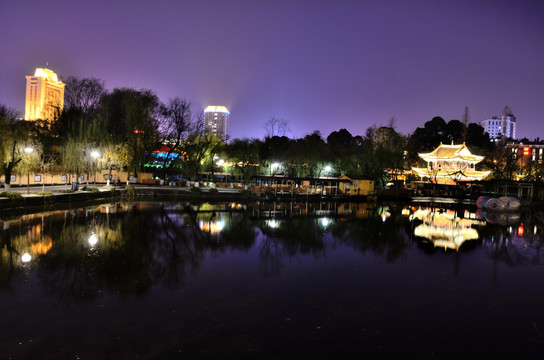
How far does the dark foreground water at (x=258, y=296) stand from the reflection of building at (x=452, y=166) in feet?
140

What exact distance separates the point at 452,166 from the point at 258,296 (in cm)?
5771

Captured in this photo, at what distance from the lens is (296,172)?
2452 inches

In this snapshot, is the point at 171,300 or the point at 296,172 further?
the point at 296,172

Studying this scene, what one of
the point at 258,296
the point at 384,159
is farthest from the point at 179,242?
the point at 384,159

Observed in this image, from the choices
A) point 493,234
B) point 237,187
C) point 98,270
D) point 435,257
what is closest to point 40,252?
point 98,270

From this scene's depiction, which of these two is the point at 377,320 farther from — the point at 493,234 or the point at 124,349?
the point at 493,234

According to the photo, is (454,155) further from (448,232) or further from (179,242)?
(179,242)

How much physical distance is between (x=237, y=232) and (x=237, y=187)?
3131 cm

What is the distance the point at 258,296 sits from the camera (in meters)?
10.0

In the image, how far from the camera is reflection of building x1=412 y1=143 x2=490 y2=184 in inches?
2309

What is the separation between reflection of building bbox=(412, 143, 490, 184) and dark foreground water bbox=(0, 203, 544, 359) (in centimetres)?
4271

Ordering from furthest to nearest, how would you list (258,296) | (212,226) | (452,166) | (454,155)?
(452,166) → (454,155) → (212,226) → (258,296)

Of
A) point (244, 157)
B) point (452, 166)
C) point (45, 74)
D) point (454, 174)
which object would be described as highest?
point (45, 74)

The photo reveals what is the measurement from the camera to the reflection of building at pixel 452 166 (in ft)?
192
